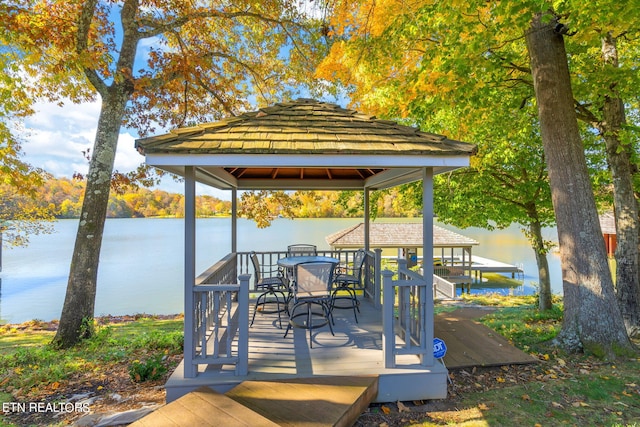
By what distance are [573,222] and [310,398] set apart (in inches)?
161

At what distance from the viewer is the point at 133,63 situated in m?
6.99

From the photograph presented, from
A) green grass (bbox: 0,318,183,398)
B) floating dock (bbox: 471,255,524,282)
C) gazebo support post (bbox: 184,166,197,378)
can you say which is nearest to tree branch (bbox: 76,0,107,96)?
gazebo support post (bbox: 184,166,197,378)

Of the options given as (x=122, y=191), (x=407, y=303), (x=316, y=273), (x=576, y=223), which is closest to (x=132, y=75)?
(x=122, y=191)

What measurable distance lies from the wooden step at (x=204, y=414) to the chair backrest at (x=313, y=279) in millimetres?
1654

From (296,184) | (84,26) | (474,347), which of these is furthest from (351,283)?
(84,26)

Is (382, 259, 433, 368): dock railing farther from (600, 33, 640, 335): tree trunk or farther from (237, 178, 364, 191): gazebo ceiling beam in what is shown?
(600, 33, 640, 335): tree trunk

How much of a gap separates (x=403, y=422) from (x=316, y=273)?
6.21ft

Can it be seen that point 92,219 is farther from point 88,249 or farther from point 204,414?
point 204,414

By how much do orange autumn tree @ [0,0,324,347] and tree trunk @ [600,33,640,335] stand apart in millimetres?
6387

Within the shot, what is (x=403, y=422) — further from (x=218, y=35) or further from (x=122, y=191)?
(x=218, y=35)

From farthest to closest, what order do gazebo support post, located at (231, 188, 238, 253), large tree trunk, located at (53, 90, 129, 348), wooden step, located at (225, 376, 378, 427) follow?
1. gazebo support post, located at (231, 188, 238, 253)
2. large tree trunk, located at (53, 90, 129, 348)
3. wooden step, located at (225, 376, 378, 427)

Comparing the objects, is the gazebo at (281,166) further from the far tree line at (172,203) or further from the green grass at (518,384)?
the far tree line at (172,203)

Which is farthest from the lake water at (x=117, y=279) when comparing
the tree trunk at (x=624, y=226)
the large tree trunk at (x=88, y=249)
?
the tree trunk at (x=624, y=226)

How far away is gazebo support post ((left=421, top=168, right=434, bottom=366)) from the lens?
3.54 m
